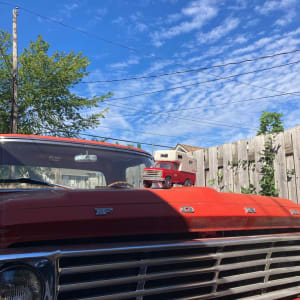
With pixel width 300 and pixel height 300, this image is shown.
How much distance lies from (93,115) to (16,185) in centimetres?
1312

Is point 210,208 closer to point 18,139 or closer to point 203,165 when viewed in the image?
point 18,139

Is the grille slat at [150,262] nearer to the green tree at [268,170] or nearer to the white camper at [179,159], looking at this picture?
the white camper at [179,159]

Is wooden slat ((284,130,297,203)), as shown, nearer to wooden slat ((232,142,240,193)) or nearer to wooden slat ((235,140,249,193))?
wooden slat ((235,140,249,193))

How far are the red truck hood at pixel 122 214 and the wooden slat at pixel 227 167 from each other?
4762mm

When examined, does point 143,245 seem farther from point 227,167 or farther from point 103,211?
point 227,167

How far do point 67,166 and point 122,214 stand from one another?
1.38m

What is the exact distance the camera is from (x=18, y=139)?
2.69m

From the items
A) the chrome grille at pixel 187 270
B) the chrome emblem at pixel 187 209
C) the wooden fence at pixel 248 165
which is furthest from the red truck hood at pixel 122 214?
the wooden fence at pixel 248 165

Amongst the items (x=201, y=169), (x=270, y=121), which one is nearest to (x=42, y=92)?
(x=201, y=169)

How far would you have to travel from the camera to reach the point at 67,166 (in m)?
2.83

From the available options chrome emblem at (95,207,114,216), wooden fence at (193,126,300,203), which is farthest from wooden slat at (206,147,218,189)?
chrome emblem at (95,207,114,216)

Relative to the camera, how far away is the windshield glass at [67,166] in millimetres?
2449

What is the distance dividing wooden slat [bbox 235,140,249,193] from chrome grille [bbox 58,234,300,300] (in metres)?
4.57

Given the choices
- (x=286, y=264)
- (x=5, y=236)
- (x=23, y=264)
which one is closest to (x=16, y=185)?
(x=5, y=236)
